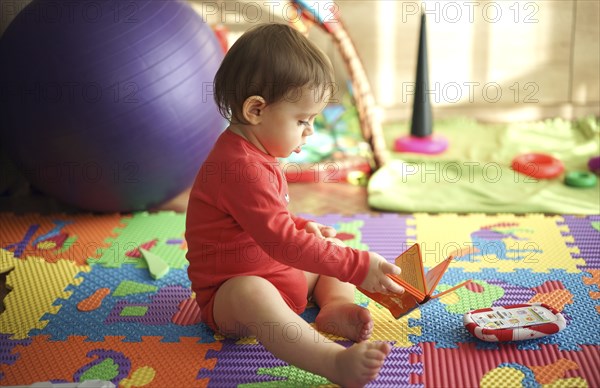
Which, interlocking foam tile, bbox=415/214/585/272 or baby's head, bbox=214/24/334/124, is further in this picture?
interlocking foam tile, bbox=415/214/585/272

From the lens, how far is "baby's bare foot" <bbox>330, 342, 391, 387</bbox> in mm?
1112

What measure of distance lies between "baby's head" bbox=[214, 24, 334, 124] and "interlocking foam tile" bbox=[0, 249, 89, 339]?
64cm

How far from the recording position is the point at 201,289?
1.34m

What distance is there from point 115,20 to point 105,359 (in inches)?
34.5

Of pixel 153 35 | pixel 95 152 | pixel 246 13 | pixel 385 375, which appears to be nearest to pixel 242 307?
pixel 385 375

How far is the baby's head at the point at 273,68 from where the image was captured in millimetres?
1188

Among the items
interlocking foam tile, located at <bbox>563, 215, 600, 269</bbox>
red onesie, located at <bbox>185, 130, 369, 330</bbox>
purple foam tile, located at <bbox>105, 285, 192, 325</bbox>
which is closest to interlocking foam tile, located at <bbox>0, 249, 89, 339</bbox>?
purple foam tile, located at <bbox>105, 285, 192, 325</bbox>

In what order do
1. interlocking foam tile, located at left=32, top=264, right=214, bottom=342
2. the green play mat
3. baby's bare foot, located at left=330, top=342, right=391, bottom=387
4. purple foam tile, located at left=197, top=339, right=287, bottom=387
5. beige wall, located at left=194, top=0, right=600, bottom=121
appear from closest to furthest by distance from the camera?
baby's bare foot, located at left=330, top=342, right=391, bottom=387 < purple foam tile, located at left=197, top=339, right=287, bottom=387 < interlocking foam tile, located at left=32, top=264, right=214, bottom=342 < the green play mat < beige wall, located at left=194, top=0, right=600, bottom=121

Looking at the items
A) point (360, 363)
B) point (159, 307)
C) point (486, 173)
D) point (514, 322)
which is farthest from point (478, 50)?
point (360, 363)

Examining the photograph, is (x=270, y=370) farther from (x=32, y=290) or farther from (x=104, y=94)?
(x=104, y=94)

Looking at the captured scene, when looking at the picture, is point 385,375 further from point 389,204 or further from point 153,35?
point 153,35

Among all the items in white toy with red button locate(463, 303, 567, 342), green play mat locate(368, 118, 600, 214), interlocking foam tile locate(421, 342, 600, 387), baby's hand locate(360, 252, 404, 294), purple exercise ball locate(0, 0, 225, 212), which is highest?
purple exercise ball locate(0, 0, 225, 212)

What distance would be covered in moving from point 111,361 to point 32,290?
15.1 inches

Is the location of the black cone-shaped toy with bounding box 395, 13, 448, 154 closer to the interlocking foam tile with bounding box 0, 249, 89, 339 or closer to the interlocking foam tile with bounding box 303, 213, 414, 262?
the interlocking foam tile with bounding box 303, 213, 414, 262
